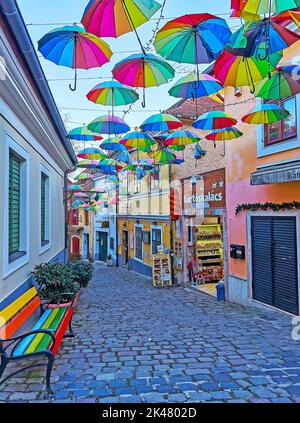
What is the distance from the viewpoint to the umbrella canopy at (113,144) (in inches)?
336

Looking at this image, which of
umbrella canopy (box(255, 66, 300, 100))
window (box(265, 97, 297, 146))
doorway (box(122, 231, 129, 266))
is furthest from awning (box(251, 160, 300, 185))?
doorway (box(122, 231, 129, 266))

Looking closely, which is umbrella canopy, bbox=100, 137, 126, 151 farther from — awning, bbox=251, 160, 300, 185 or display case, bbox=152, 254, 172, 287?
display case, bbox=152, 254, 172, 287

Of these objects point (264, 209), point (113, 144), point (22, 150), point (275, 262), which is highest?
point (113, 144)

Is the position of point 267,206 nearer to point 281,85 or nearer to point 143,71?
point 281,85

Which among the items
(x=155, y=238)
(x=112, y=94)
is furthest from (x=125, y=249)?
(x=112, y=94)

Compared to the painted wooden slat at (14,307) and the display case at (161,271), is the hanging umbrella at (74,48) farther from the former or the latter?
the display case at (161,271)

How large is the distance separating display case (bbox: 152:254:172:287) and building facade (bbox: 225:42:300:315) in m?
4.08

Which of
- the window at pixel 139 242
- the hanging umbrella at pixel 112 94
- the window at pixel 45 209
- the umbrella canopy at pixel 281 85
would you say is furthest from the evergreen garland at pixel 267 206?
the window at pixel 139 242

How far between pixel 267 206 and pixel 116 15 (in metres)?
5.17

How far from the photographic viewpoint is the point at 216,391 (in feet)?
10.6

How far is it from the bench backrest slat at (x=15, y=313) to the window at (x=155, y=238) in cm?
996

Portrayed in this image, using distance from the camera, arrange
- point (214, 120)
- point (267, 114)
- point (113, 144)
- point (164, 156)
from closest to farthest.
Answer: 1. point (267, 114)
2. point (214, 120)
3. point (113, 144)
4. point (164, 156)

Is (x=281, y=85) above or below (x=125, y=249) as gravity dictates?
above

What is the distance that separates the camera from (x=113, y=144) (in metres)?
8.63
